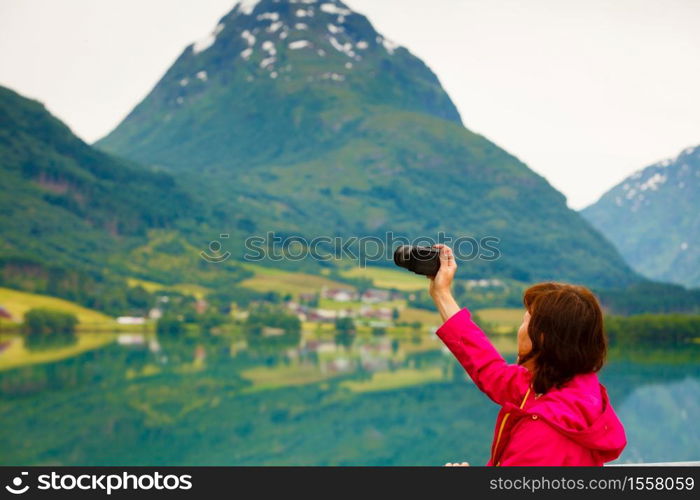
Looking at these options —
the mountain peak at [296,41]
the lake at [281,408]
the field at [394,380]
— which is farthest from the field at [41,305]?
the mountain peak at [296,41]

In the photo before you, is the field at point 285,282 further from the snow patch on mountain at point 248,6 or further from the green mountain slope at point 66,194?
the snow patch on mountain at point 248,6

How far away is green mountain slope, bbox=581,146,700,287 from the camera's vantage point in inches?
4958

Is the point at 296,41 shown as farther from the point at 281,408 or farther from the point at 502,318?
the point at 281,408

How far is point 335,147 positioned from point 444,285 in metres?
119

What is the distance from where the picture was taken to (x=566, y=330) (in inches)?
71.0

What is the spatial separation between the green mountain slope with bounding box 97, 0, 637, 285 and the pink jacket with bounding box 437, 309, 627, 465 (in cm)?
8283

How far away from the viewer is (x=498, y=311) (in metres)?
61.4

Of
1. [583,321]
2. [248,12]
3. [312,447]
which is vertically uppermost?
[248,12]

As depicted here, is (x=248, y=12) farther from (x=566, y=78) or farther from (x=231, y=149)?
(x=566, y=78)

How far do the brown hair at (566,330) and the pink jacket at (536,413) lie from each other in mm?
38

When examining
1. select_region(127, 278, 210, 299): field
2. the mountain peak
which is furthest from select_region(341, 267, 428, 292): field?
the mountain peak

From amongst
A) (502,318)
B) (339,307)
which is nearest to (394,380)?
(502,318)

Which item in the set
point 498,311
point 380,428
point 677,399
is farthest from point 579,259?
point 380,428

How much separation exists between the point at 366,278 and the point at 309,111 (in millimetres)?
56976
